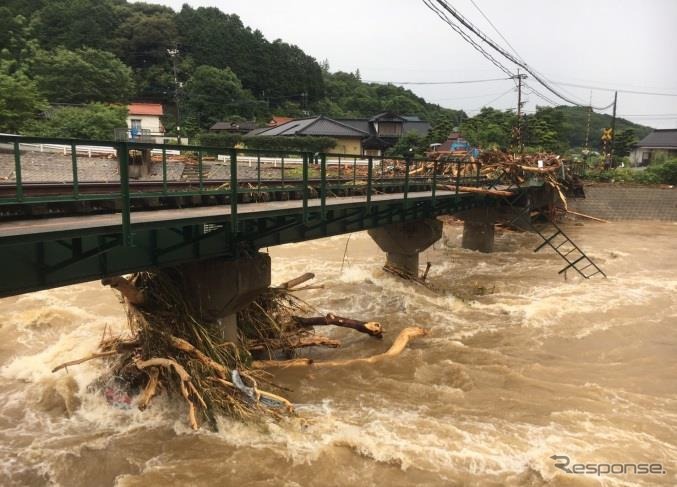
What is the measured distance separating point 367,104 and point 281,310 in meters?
86.4

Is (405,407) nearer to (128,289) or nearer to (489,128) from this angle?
(128,289)

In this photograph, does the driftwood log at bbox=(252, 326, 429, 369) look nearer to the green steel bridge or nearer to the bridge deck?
the green steel bridge

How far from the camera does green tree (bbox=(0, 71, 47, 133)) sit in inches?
1048

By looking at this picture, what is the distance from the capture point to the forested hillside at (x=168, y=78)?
33.5 metres

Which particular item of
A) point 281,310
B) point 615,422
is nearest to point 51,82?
point 281,310

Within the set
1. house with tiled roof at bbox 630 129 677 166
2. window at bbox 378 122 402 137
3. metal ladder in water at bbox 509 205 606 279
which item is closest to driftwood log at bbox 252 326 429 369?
metal ladder in water at bbox 509 205 606 279

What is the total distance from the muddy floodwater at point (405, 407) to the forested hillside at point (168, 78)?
22597 millimetres

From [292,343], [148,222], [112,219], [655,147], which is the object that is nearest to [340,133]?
[292,343]

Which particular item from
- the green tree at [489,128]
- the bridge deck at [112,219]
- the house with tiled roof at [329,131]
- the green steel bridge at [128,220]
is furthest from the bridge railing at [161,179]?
the green tree at [489,128]

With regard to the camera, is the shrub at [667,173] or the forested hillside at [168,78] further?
the shrub at [667,173]

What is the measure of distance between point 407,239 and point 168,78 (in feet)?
208

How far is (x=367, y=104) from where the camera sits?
9269 centimetres

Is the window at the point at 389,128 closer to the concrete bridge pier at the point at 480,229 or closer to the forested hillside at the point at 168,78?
the forested hillside at the point at 168,78

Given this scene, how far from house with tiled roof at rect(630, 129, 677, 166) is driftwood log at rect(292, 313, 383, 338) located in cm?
5612
